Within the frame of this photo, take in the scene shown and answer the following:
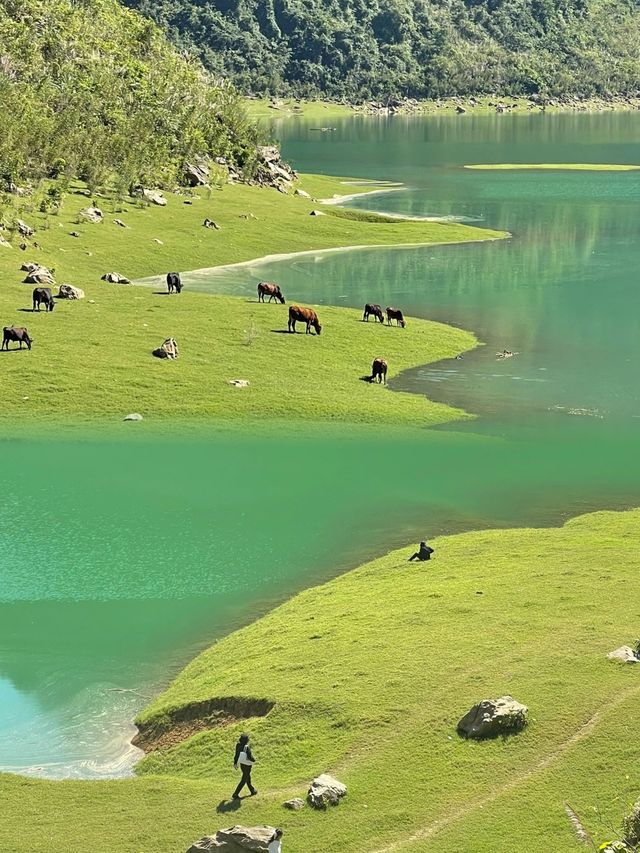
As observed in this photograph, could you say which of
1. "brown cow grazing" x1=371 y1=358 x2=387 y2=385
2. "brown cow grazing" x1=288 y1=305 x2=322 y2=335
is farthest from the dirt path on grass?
"brown cow grazing" x1=288 y1=305 x2=322 y2=335

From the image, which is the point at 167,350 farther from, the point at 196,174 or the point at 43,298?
the point at 196,174

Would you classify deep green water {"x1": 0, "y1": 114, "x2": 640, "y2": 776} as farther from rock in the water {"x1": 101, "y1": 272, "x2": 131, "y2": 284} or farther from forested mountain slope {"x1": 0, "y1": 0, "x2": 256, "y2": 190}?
forested mountain slope {"x1": 0, "y1": 0, "x2": 256, "y2": 190}

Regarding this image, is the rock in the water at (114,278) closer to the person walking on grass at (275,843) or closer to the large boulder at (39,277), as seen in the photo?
the large boulder at (39,277)

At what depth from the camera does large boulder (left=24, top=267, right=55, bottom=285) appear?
83812 mm

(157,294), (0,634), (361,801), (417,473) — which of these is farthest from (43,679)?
(157,294)

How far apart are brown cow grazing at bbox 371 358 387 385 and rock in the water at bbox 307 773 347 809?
44918 mm

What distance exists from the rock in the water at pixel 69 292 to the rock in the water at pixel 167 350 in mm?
14018

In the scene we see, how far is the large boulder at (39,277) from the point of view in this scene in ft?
275

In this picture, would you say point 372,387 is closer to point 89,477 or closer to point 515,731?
point 89,477

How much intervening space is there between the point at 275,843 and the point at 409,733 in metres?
5.47

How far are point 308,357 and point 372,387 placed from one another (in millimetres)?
5986

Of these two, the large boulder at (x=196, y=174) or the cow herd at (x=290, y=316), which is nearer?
the cow herd at (x=290, y=316)

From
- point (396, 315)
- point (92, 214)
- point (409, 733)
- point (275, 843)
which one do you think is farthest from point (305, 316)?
point (275, 843)

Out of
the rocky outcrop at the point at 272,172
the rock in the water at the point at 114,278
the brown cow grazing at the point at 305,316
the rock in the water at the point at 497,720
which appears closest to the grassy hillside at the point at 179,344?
the brown cow grazing at the point at 305,316
